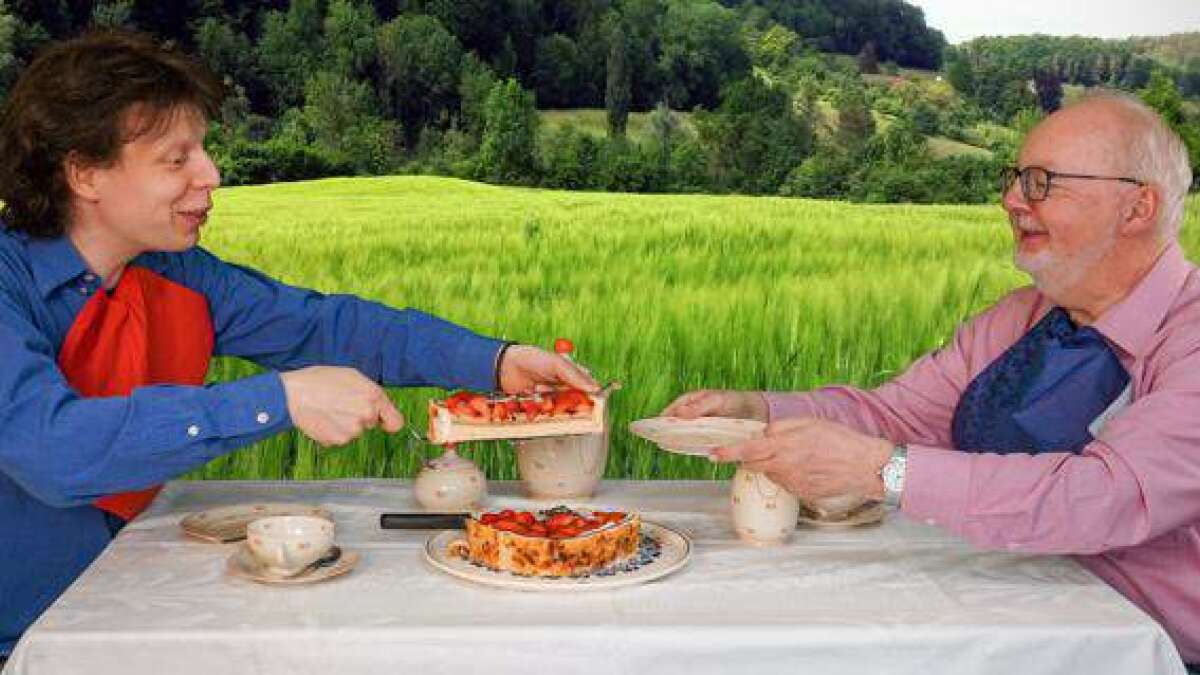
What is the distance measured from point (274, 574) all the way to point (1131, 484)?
107cm

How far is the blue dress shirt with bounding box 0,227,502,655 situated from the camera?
1.83 meters

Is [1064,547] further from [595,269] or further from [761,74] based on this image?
[761,74]

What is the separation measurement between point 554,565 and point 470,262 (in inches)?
84.2

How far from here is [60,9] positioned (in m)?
3.75

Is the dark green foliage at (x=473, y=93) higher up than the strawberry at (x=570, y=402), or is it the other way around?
the dark green foliage at (x=473, y=93)

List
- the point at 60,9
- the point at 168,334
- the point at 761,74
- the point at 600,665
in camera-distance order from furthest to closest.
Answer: the point at 761,74 → the point at 60,9 → the point at 168,334 → the point at 600,665

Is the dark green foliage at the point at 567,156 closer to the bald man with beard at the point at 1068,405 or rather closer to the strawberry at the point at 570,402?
the bald man with beard at the point at 1068,405

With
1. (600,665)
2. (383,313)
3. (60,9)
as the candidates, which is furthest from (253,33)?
(600,665)

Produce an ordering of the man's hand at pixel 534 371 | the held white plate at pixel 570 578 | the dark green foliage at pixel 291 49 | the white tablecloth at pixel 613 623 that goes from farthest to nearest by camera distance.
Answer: the dark green foliage at pixel 291 49, the man's hand at pixel 534 371, the held white plate at pixel 570 578, the white tablecloth at pixel 613 623

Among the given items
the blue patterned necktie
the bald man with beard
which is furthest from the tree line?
the blue patterned necktie

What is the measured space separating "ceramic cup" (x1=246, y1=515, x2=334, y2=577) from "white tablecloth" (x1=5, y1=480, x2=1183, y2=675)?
36mm

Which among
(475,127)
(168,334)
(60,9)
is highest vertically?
(60,9)

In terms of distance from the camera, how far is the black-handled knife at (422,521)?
2021mm

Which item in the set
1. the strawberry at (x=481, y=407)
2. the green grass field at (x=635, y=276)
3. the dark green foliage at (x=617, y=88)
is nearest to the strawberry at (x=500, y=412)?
the strawberry at (x=481, y=407)
